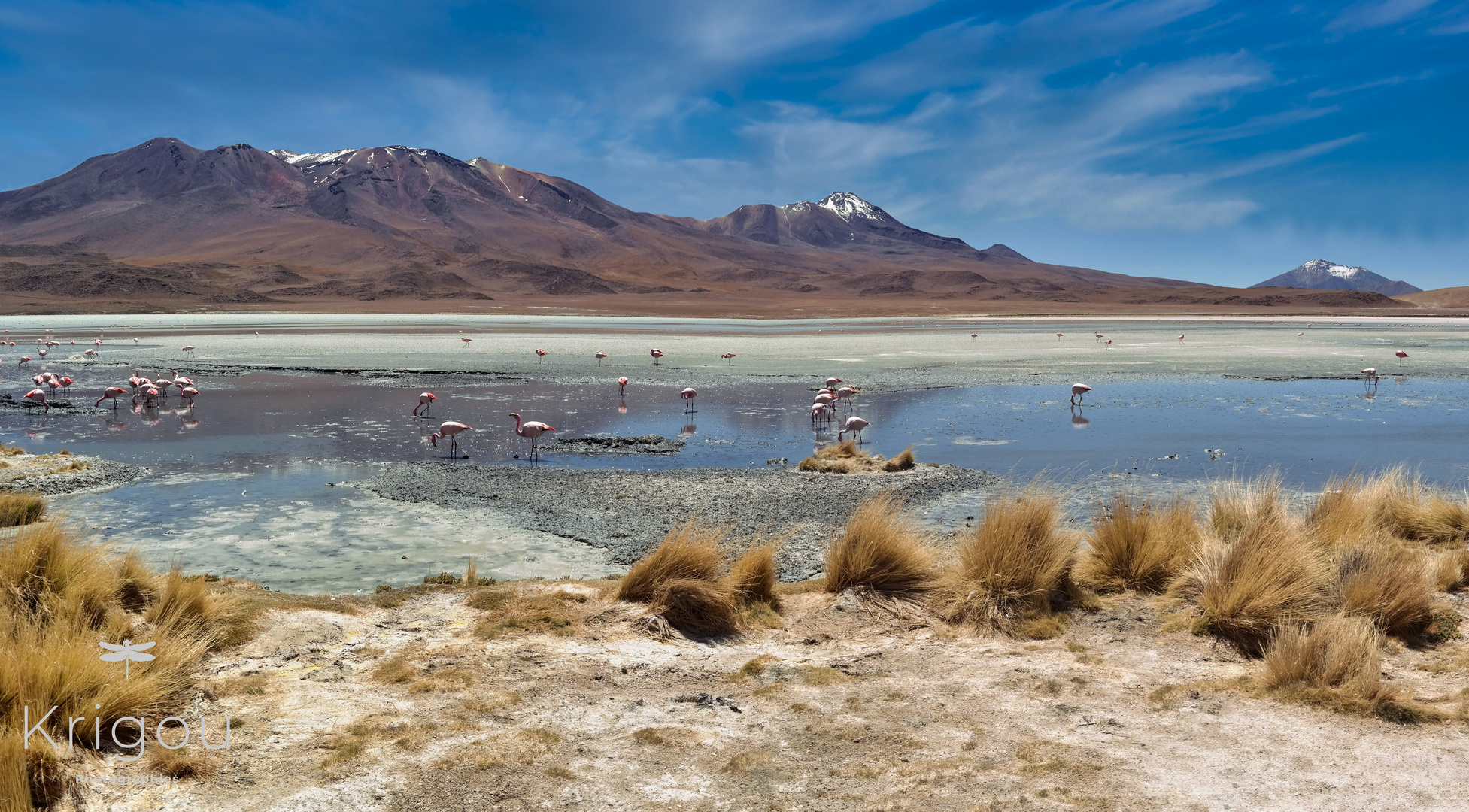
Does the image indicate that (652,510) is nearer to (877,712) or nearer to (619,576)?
(619,576)

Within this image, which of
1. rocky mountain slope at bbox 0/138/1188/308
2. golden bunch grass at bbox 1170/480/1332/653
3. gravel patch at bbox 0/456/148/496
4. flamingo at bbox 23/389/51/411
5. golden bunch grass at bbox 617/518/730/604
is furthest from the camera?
rocky mountain slope at bbox 0/138/1188/308

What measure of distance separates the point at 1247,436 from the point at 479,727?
12.8 m

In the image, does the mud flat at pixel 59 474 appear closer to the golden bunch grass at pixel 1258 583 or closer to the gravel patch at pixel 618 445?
the gravel patch at pixel 618 445

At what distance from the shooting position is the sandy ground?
3477 mm

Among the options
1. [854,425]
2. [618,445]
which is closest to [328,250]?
[618,445]

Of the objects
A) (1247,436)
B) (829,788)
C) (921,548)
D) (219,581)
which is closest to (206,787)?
(829,788)

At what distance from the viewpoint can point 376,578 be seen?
691cm

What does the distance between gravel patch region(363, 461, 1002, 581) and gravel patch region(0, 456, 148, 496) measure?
2785 millimetres

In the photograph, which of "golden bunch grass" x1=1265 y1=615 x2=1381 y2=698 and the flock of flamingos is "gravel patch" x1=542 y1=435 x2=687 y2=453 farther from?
"golden bunch grass" x1=1265 y1=615 x2=1381 y2=698

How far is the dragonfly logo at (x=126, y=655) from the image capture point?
3771mm

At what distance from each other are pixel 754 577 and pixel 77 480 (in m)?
8.24

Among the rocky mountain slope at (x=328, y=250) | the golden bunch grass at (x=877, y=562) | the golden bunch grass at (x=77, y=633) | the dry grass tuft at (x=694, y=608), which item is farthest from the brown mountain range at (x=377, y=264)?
the golden bunch grass at (x=77, y=633)

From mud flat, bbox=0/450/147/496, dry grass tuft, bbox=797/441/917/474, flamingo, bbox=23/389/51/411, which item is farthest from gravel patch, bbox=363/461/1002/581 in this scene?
flamingo, bbox=23/389/51/411

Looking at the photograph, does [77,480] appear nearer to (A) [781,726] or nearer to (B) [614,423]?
(B) [614,423]
